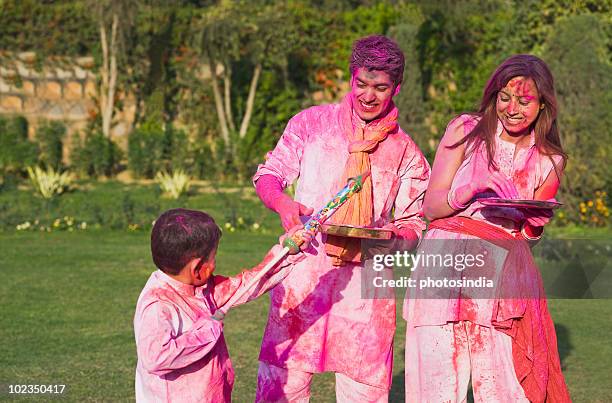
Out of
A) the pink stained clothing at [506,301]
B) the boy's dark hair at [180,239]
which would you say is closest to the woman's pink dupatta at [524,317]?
the pink stained clothing at [506,301]

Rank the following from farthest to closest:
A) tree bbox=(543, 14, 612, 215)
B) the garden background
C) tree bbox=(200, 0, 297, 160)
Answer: tree bbox=(200, 0, 297, 160)
the garden background
tree bbox=(543, 14, 612, 215)

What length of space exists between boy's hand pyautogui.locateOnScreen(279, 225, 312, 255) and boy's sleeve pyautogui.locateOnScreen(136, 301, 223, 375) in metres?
0.38

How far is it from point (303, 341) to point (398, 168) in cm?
82

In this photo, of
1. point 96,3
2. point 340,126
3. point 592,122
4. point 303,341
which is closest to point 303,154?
point 340,126

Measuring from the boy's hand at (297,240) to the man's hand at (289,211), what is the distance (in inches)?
7.0

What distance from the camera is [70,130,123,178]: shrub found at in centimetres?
1680

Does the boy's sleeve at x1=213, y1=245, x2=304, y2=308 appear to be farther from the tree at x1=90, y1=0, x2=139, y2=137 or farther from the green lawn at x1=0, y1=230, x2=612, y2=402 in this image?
the tree at x1=90, y1=0, x2=139, y2=137

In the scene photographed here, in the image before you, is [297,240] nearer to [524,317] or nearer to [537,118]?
[524,317]

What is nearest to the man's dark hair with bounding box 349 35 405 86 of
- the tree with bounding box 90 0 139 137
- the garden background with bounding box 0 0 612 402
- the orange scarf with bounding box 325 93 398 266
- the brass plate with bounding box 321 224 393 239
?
the orange scarf with bounding box 325 93 398 266

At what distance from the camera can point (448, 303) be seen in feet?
12.9

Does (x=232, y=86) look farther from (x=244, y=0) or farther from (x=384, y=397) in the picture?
(x=384, y=397)

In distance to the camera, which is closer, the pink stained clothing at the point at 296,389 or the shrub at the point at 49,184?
the pink stained clothing at the point at 296,389

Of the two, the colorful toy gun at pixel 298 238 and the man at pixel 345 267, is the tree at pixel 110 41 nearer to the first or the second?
the man at pixel 345 267

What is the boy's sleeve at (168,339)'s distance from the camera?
139 inches
